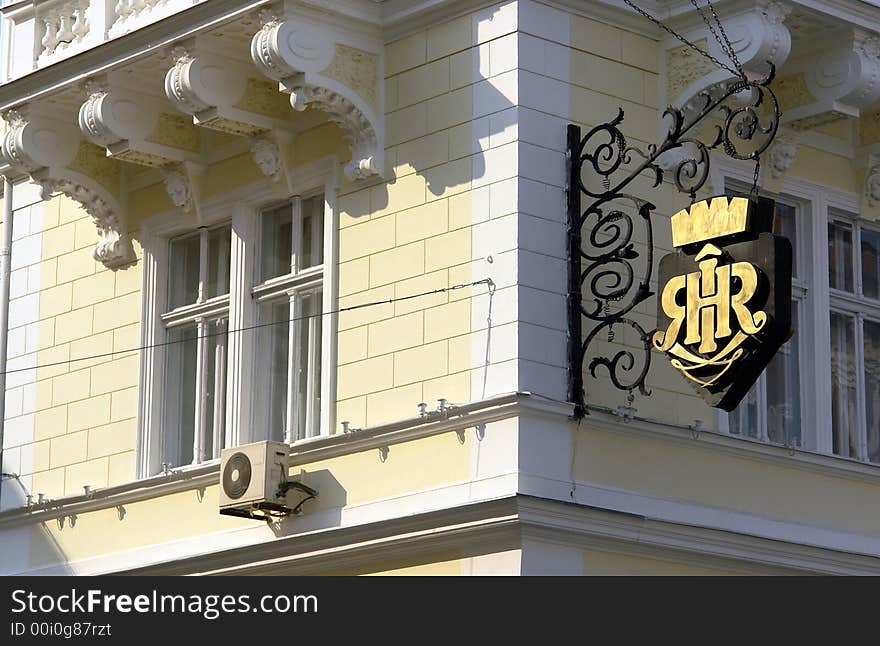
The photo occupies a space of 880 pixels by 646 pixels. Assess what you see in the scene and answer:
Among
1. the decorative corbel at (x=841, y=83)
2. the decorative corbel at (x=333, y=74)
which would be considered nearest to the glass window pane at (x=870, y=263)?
the decorative corbel at (x=841, y=83)

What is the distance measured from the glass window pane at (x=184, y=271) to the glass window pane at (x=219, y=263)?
17cm

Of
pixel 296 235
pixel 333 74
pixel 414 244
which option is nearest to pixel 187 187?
pixel 296 235

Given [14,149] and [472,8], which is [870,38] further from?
[14,149]

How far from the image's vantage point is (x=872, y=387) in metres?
16.8

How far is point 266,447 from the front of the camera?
15.6 m

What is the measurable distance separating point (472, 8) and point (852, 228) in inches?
138

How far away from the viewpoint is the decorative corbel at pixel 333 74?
50.4ft

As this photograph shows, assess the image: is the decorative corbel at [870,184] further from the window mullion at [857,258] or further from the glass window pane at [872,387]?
the glass window pane at [872,387]

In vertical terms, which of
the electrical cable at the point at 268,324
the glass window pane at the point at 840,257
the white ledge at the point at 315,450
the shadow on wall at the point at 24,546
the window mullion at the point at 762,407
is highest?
the glass window pane at the point at 840,257

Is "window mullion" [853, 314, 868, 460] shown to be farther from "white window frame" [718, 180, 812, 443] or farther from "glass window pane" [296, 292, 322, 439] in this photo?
"glass window pane" [296, 292, 322, 439]

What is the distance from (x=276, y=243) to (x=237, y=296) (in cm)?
49

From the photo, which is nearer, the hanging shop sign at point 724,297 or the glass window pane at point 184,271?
the hanging shop sign at point 724,297

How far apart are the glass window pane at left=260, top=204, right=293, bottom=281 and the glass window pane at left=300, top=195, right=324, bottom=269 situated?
0.54 feet
